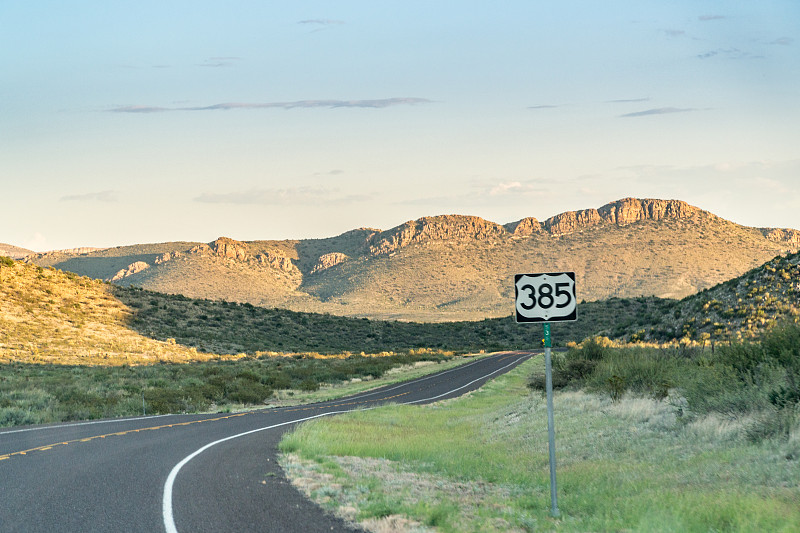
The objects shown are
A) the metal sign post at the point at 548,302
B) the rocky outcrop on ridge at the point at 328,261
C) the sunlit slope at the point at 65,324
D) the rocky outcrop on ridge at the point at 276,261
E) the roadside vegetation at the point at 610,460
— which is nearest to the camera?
the roadside vegetation at the point at 610,460

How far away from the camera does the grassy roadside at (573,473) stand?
329 inches

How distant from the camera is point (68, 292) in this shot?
241ft

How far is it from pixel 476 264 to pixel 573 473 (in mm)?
160767

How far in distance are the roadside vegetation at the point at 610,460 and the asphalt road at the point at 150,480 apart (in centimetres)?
65

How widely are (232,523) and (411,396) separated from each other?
89.9 feet

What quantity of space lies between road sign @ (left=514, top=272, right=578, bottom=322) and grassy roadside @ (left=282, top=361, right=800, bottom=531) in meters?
2.45

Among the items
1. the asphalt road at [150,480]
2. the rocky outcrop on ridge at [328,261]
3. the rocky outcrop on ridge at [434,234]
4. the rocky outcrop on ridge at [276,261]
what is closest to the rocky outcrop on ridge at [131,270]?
the rocky outcrop on ridge at [276,261]

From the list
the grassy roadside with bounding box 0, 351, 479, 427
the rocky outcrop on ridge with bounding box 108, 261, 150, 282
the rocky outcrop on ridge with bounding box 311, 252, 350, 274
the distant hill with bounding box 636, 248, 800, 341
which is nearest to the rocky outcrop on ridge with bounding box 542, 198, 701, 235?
the rocky outcrop on ridge with bounding box 311, 252, 350, 274

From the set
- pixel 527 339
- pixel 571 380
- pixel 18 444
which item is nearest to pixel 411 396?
pixel 571 380

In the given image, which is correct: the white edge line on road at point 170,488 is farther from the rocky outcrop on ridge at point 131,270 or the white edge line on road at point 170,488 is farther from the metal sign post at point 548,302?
the rocky outcrop on ridge at point 131,270

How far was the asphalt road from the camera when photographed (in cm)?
872

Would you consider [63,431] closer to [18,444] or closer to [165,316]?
[18,444]

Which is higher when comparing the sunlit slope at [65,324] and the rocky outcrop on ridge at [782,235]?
the rocky outcrop on ridge at [782,235]

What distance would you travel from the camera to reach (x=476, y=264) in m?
172
